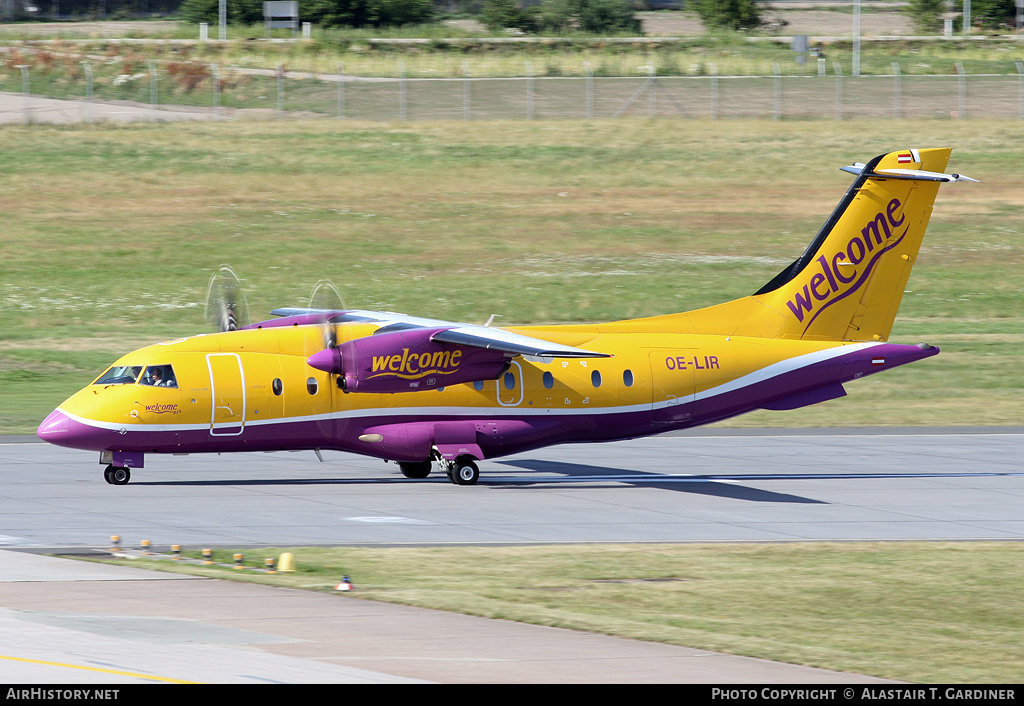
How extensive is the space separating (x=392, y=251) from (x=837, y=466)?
29.6 m

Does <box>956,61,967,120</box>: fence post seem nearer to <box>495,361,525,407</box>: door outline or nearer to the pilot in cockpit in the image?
Result: <box>495,361,525,407</box>: door outline

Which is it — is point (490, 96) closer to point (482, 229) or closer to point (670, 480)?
point (482, 229)

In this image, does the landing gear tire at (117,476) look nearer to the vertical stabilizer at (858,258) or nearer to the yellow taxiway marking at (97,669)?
the yellow taxiway marking at (97,669)

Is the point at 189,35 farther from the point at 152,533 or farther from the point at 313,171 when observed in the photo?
the point at 152,533

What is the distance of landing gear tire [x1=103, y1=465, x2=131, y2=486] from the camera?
23.6m

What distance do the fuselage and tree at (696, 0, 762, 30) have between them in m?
77.1

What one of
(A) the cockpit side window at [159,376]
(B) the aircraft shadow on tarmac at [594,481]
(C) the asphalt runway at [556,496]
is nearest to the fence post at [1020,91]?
(C) the asphalt runway at [556,496]

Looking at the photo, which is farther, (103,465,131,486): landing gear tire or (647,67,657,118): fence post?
(647,67,657,118): fence post

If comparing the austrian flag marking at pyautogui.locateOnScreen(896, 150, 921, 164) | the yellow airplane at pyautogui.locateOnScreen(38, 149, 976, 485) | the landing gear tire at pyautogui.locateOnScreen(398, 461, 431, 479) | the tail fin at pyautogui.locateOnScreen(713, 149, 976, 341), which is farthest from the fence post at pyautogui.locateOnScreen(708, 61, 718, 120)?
the landing gear tire at pyautogui.locateOnScreen(398, 461, 431, 479)

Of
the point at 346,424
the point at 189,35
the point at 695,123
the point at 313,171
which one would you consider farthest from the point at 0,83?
the point at 346,424

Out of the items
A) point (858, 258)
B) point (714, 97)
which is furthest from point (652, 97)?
point (858, 258)

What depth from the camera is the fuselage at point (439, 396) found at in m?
23.3

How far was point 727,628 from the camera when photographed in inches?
569

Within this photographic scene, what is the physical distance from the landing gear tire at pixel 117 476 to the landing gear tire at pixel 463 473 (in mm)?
5981
